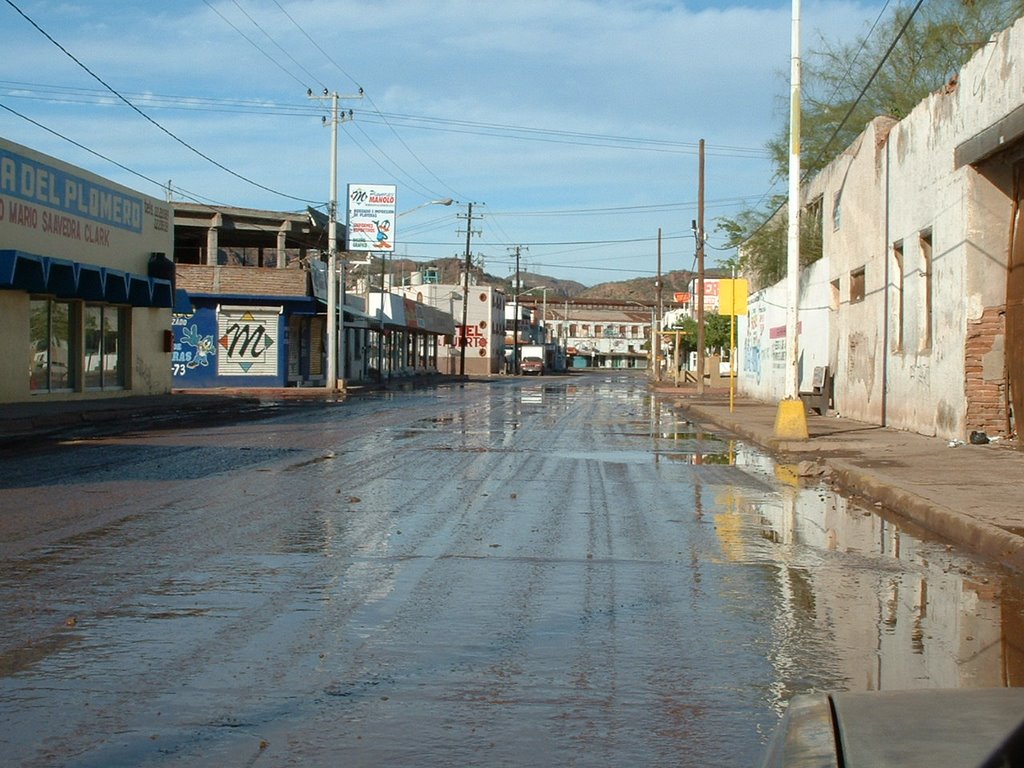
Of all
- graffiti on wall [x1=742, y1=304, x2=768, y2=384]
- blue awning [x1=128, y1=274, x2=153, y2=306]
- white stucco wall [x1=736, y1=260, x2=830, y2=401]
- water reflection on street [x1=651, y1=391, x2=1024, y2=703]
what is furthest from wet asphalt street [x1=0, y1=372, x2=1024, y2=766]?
graffiti on wall [x1=742, y1=304, x2=768, y2=384]

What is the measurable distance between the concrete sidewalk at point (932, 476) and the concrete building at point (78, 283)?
1799 cm

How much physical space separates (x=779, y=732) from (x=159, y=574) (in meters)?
6.52

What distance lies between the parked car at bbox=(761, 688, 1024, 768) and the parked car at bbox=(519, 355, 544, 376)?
111 m

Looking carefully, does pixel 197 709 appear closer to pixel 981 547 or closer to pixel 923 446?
pixel 981 547

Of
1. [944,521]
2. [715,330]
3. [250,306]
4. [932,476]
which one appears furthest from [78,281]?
[715,330]

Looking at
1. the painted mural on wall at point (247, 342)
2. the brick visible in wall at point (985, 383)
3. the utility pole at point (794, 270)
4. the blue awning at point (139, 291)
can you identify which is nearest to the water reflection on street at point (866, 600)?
the brick visible in wall at point (985, 383)

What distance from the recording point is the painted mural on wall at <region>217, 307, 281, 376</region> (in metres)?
52.1

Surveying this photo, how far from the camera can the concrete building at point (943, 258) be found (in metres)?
18.1

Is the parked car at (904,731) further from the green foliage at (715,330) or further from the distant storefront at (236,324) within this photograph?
the green foliage at (715,330)

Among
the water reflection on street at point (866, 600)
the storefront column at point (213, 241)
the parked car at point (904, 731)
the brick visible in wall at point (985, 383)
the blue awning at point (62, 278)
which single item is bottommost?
the water reflection on street at point (866, 600)

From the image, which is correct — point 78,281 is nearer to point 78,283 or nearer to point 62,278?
point 78,283

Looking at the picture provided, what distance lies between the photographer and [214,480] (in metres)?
14.3

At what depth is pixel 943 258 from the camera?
20391mm

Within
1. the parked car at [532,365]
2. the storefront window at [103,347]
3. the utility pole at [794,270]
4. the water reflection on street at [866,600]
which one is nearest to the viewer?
the water reflection on street at [866,600]
